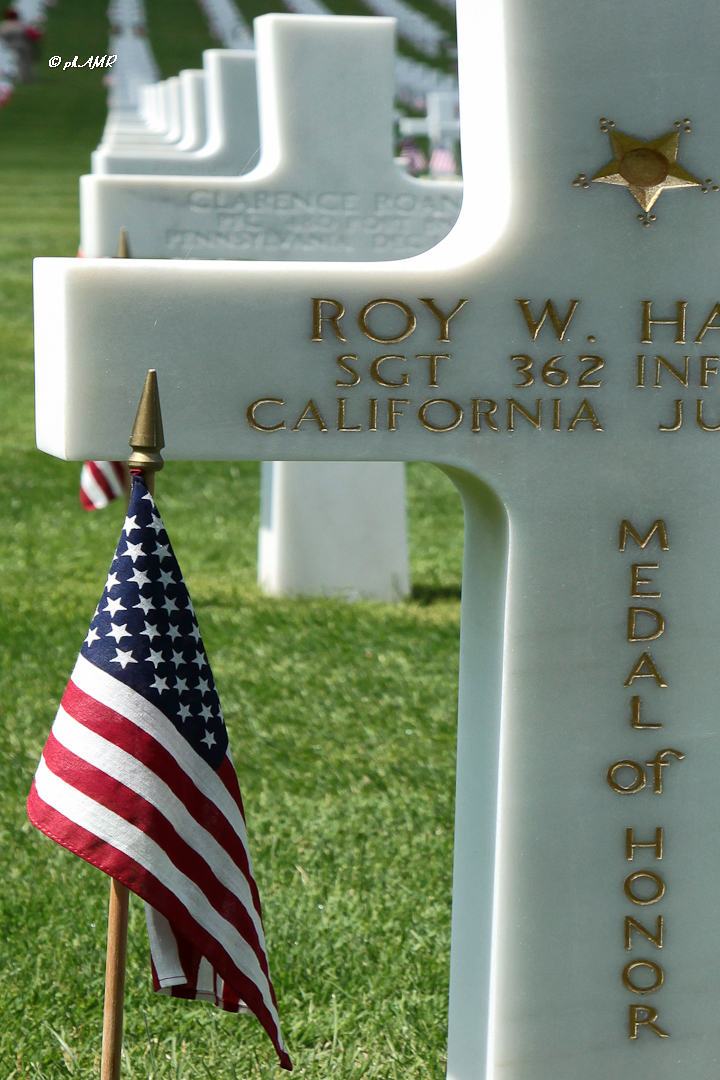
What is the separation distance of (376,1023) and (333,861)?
1109 mm

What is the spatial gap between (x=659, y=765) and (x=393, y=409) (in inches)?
37.7

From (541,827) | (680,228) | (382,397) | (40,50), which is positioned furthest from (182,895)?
(40,50)

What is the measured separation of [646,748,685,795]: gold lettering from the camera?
312cm

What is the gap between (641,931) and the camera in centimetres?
314

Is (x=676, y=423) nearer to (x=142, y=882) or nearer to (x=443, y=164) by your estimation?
(x=142, y=882)

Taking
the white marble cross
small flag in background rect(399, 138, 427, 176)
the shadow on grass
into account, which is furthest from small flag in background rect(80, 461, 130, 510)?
small flag in background rect(399, 138, 427, 176)

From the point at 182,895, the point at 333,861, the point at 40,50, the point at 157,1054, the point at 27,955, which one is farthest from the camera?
the point at 40,50

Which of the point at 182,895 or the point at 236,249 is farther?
the point at 236,249

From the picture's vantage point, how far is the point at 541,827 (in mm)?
3080

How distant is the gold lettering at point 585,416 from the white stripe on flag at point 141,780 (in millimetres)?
1086

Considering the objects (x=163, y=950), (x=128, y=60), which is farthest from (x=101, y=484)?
(x=128, y=60)

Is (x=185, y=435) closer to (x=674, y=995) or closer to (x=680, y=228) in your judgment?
(x=680, y=228)

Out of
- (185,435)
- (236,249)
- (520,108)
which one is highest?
(236,249)

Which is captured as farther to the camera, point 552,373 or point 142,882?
point 552,373
